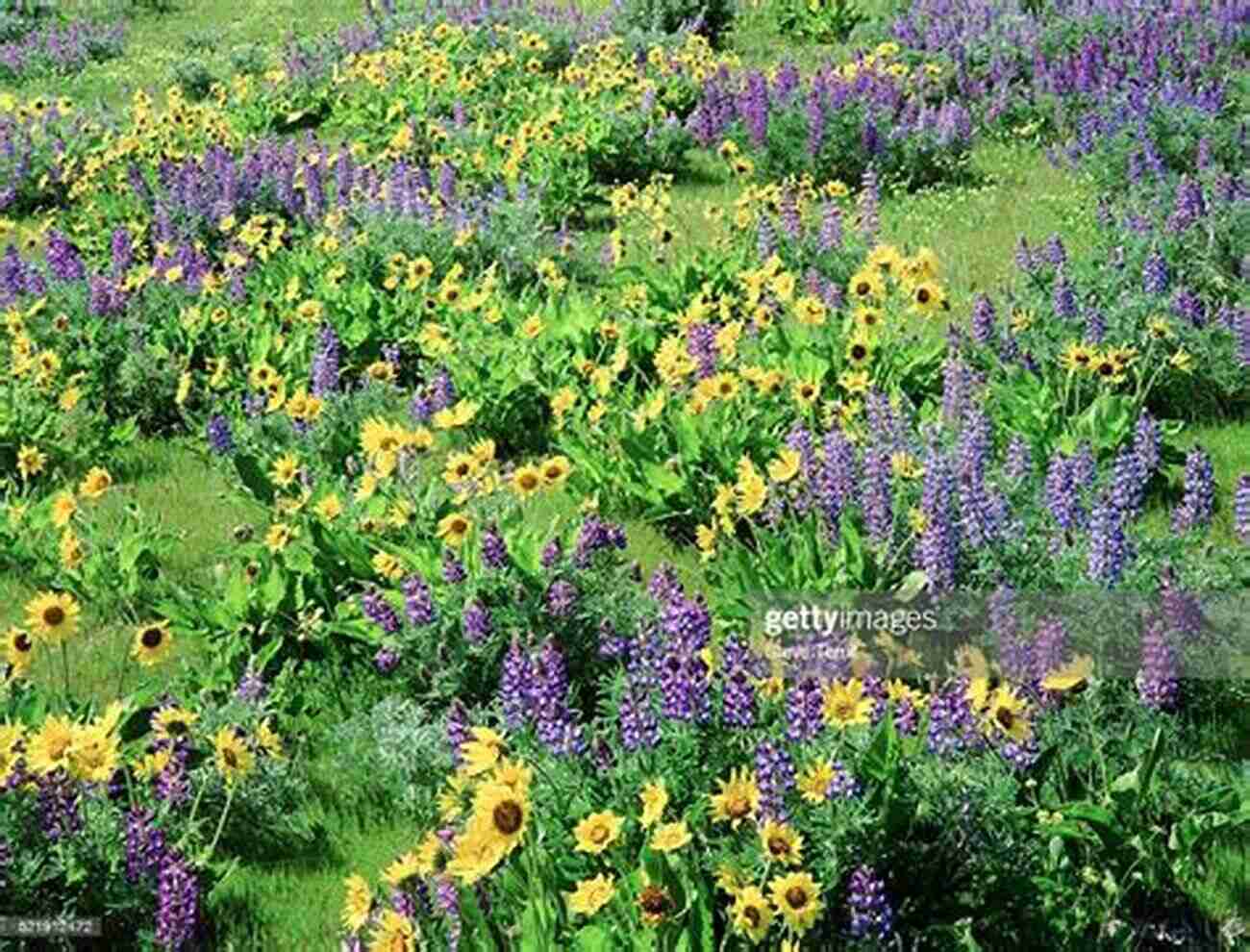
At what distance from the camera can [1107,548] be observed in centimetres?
462

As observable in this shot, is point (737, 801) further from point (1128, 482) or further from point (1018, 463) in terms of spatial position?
point (1018, 463)

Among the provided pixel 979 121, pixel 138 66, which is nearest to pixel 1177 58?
pixel 979 121

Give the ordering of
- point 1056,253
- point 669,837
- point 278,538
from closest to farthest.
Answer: point 669,837, point 278,538, point 1056,253

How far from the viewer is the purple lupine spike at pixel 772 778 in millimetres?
3428

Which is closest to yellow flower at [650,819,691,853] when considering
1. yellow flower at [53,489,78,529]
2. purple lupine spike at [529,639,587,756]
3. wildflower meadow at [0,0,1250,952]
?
wildflower meadow at [0,0,1250,952]

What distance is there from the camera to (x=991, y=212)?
1003 centimetres

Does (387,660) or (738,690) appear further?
(387,660)

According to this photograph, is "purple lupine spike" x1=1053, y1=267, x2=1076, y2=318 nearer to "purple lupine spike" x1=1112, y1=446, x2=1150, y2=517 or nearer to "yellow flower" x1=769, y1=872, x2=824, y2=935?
"purple lupine spike" x1=1112, y1=446, x2=1150, y2=517

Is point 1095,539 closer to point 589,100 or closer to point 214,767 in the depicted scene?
point 214,767

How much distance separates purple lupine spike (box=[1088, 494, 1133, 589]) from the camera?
181 inches

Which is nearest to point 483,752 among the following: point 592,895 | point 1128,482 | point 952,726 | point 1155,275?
point 592,895

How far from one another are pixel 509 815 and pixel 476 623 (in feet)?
6.50

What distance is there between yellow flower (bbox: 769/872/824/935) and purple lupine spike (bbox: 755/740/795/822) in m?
0.31

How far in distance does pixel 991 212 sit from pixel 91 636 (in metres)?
6.82
